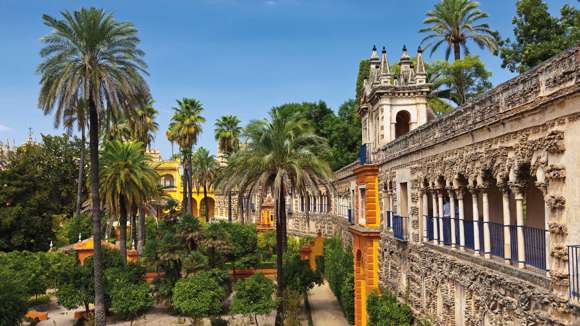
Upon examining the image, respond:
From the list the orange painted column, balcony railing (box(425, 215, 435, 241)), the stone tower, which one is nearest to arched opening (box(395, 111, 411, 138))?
the stone tower

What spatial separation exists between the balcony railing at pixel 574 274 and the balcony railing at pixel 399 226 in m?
10.7

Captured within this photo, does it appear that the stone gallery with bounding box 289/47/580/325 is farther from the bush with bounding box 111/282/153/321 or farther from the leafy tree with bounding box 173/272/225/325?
the bush with bounding box 111/282/153/321

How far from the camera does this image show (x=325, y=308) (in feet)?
106

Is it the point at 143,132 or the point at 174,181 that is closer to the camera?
the point at 143,132

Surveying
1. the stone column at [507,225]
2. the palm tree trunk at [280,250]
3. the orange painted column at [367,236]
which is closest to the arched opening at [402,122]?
the orange painted column at [367,236]

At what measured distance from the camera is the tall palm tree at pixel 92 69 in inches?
877

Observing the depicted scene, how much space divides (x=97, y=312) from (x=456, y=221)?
15.9 metres

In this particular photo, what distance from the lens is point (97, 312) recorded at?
22.7m

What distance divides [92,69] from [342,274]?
16.7 meters

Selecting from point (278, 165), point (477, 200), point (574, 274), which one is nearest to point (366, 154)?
point (278, 165)

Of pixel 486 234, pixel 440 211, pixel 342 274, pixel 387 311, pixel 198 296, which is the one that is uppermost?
pixel 440 211

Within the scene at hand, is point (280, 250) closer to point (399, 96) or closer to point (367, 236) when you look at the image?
point (367, 236)

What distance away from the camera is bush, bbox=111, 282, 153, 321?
93.7ft

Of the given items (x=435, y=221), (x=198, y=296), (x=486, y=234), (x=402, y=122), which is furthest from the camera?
(x=198, y=296)
